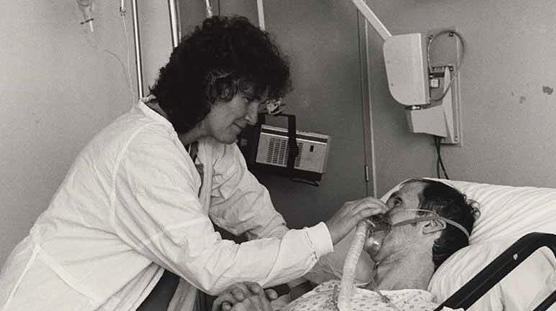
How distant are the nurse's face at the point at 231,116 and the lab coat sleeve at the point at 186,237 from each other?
0.18 metres

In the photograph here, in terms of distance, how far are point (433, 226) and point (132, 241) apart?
0.80 meters

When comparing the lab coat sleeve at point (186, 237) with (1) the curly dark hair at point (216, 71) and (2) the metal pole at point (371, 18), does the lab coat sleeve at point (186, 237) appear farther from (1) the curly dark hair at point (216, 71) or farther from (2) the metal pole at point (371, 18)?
(2) the metal pole at point (371, 18)

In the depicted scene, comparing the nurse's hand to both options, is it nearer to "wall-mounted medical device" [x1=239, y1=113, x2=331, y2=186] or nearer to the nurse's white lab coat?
the nurse's white lab coat

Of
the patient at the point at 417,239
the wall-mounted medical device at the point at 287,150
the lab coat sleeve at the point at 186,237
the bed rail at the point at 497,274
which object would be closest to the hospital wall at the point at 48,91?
the wall-mounted medical device at the point at 287,150

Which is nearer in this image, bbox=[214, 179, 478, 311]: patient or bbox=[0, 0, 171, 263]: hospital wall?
bbox=[214, 179, 478, 311]: patient

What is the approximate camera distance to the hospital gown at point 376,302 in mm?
1745

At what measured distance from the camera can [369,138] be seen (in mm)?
2648

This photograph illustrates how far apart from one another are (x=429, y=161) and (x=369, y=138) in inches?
11.0

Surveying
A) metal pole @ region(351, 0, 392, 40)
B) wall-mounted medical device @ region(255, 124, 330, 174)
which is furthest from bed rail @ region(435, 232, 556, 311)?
wall-mounted medical device @ region(255, 124, 330, 174)

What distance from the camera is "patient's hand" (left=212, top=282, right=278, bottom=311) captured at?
1.60 metres

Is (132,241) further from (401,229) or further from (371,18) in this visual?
(371,18)

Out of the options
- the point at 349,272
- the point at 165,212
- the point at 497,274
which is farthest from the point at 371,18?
the point at 497,274

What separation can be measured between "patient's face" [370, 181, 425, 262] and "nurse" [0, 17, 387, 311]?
247 millimetres

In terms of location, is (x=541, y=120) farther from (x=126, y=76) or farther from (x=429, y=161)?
(x=126, y=76)
